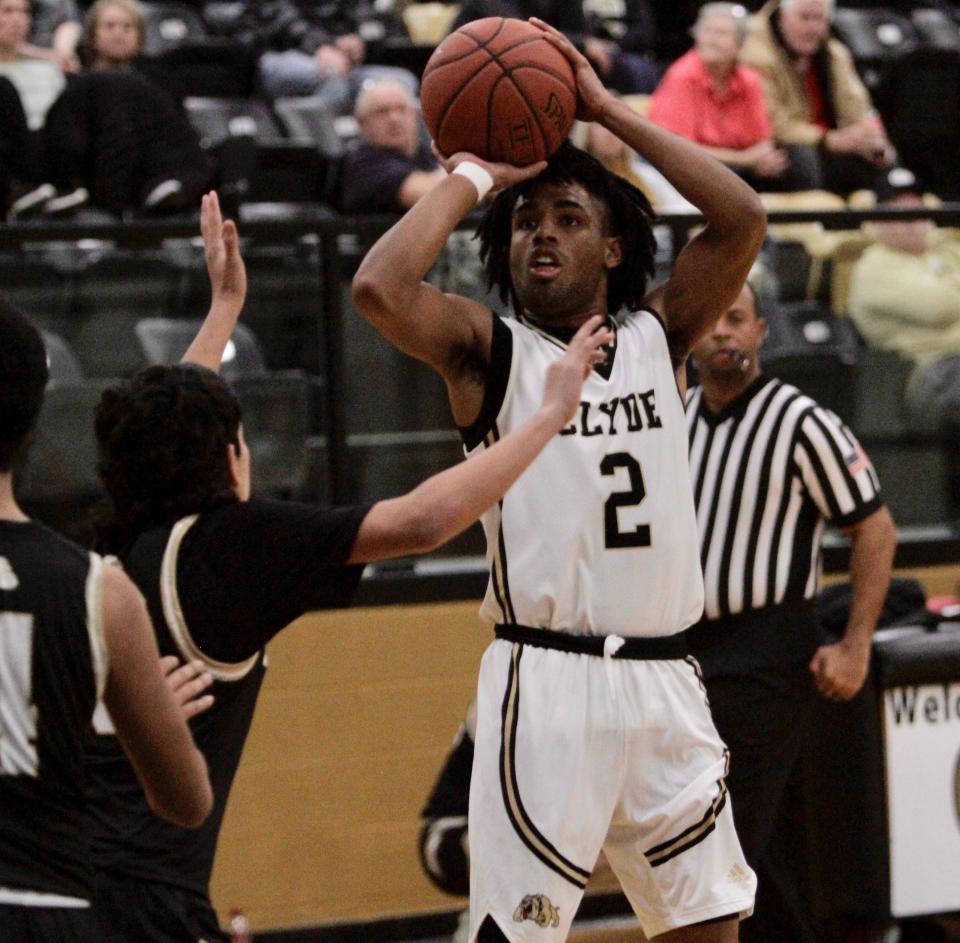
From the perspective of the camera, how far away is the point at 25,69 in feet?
28.0

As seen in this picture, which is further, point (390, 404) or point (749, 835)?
point (390, 404)

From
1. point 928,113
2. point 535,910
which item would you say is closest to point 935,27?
point 928,113

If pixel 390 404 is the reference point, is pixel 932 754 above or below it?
below

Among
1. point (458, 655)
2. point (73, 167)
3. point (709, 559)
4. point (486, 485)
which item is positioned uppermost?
point (486, 485)

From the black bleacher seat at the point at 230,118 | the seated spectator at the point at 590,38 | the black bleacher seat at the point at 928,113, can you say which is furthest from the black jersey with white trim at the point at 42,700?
the black bleacher seat at the point at 928,113

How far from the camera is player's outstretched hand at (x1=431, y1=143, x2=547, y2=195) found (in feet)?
12.9

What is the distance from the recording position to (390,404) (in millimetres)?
6617

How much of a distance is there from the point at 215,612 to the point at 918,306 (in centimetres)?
445

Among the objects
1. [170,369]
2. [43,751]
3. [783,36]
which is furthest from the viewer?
[783,36]

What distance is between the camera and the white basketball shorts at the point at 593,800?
3803 millimetres

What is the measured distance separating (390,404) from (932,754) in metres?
2.21

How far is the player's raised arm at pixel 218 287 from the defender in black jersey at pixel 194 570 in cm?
51

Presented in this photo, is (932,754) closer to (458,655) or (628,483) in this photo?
(458,655)

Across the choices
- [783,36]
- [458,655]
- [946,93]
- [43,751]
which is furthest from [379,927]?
[946,93]
